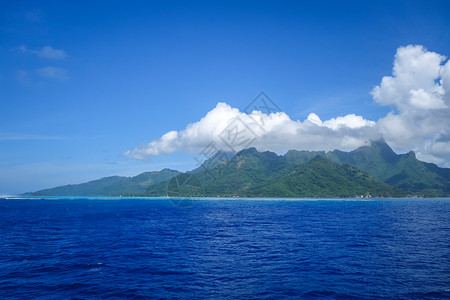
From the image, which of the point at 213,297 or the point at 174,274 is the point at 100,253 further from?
the point at 213,297

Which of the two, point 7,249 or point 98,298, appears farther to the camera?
point 7,249

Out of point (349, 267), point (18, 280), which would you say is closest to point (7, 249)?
point (18, 280)

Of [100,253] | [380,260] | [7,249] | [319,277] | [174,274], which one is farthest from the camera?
[7,249]

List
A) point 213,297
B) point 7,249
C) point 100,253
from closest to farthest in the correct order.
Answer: point 213,297, point 100,253, point 7,249

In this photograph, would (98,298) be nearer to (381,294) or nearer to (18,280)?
(18,280)

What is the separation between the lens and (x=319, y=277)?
3462 centimetres

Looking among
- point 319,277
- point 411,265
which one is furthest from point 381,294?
point 411,265

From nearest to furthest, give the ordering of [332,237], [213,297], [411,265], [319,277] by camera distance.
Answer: [213,297] < [319,277] < [411,265] < [332,237]

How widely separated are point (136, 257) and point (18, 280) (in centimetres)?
1670

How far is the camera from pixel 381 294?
29.0m

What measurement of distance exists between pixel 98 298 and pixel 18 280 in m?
15.3

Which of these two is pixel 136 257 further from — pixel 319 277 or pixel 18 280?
pixel 319 277

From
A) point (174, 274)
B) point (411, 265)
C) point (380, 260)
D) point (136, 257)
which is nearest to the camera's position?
point (174, 274)

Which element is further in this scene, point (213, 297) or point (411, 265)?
point (411, 265)
